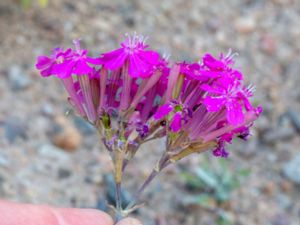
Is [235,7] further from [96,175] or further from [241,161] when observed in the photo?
[96,175]

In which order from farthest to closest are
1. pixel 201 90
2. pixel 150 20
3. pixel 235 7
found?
pixel 235 7 < pixel 150 20 < pixel 201 90

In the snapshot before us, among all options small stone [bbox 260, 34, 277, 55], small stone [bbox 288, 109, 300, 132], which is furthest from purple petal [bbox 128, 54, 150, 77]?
small stone [bbox 260, 34, 277, 55]

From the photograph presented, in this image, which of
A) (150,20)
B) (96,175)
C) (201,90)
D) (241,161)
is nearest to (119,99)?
(201,90)

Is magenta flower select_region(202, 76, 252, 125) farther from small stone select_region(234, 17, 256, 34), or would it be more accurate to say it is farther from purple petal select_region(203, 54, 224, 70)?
small stone select_region(234, 17, 256, 34)


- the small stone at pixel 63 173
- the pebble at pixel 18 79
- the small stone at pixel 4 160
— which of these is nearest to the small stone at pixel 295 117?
the small stone at pixel 63 173

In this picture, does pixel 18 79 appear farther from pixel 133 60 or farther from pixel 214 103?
pixel 214 103

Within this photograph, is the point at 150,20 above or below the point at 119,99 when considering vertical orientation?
above
